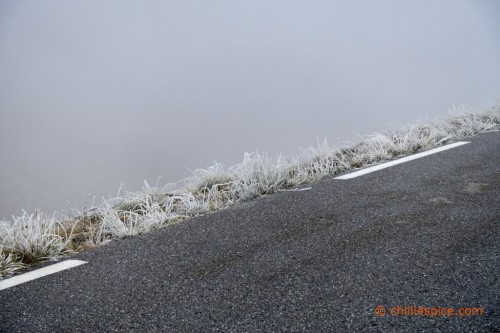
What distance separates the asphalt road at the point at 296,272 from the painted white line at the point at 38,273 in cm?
10

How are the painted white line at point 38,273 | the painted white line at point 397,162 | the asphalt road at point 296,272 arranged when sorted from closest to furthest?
the asphalt road at point 296,272, the painted white line at point 38,273, the painted white line at point 397,162

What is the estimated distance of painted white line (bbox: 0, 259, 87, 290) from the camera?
2717 millimetres

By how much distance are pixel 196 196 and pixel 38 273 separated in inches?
73.7

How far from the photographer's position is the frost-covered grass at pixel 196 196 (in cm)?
326

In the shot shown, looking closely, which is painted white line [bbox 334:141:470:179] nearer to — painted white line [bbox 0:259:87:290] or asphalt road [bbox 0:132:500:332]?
asphalt road [bbox 0:132:500:332]

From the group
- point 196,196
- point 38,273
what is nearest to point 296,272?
point 38,273

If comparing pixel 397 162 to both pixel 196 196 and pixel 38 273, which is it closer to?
pixel 196 196

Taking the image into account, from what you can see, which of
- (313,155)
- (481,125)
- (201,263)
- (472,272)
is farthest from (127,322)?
(481,125)

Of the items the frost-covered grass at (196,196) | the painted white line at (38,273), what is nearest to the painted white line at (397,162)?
the frost-covered grass at (196,196)

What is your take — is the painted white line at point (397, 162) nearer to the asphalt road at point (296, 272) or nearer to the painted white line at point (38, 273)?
the asphalt road at point (296, 272)

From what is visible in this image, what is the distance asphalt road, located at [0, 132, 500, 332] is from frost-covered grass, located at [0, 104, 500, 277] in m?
0.29

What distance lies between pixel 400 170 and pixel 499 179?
867 mm

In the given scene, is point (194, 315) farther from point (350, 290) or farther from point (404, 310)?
point (404, 310)

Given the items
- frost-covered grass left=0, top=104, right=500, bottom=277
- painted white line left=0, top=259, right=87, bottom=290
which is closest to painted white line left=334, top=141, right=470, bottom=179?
frost-covered grass left=0, top=104, right=500, bottom=277
